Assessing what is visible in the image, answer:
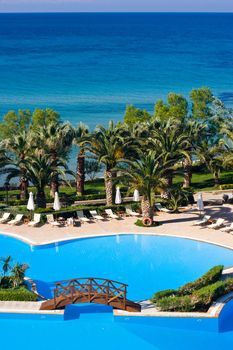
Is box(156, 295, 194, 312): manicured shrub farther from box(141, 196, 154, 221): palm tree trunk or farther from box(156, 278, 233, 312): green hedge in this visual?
box(141, 196, 154, 221): palm tree trunk

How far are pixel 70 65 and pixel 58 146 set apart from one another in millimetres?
100034

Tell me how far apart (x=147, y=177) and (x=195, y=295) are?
10957 millimetres

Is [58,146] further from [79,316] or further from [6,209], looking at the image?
[79,316]

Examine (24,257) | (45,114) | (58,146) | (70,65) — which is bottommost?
(24,257)

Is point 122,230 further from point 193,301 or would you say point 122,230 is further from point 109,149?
point 193,301

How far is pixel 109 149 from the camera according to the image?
37.9 meters

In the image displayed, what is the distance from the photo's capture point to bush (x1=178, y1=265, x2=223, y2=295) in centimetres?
2475

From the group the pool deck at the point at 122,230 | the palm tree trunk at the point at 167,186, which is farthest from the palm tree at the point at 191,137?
the pool deck at the point at 122,230

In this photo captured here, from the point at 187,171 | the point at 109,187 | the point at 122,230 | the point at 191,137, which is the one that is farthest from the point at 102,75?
the point at 122,230

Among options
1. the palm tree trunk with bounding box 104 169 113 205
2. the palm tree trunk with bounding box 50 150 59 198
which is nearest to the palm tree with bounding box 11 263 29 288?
the palm tree trunk with bounding box 104 169 113 205

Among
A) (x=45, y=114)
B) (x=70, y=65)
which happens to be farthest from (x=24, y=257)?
(x=70, y=65)

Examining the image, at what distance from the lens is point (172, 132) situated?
125ft

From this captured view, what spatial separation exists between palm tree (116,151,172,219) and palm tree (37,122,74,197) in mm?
6254

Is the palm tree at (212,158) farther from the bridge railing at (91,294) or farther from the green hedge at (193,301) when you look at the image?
the bridge railing at (91,294)
